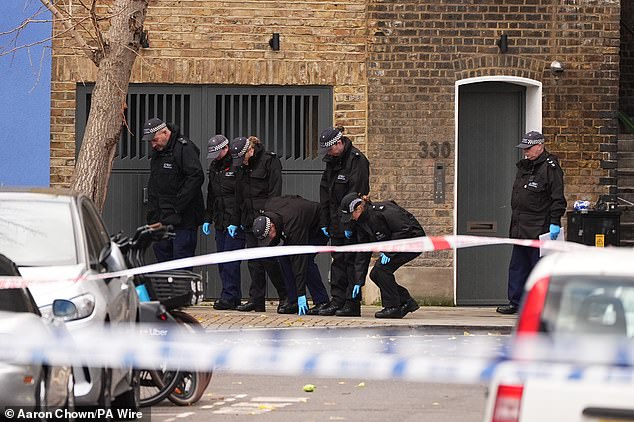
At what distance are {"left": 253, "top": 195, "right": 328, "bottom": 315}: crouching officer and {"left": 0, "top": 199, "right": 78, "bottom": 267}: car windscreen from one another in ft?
22.6

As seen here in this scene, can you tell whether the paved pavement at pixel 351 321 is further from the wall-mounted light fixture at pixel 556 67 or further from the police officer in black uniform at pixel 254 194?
the wall-mounted light fixture at pixel 556 67

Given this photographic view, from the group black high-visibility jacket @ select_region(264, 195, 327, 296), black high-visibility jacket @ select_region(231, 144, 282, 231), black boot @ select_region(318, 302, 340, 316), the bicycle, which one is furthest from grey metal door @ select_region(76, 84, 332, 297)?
the bicycle

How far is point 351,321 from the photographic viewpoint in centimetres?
1619

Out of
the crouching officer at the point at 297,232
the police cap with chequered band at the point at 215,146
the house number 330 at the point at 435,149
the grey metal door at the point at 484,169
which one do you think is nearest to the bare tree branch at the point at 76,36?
the police cap with chequered band at the point at 215,146

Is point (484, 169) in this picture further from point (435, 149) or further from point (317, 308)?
point (317, 308)

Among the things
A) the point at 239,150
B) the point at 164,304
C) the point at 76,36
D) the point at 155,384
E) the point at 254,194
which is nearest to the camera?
the point at 155,384

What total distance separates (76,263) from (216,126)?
1012 cm

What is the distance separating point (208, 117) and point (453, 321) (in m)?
4.67

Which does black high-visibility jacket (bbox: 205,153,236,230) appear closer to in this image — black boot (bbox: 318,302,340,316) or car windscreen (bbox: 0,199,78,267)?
black boot (bbox: 318,302,340,316)

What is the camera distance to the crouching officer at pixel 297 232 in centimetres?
1669

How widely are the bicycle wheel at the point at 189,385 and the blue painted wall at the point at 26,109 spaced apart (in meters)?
9.02

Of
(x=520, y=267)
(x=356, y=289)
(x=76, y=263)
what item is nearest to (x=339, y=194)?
(x=356, y=289)

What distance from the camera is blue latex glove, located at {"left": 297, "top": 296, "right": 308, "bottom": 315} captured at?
16.9m

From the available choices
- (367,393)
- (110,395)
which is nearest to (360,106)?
(367,393)
